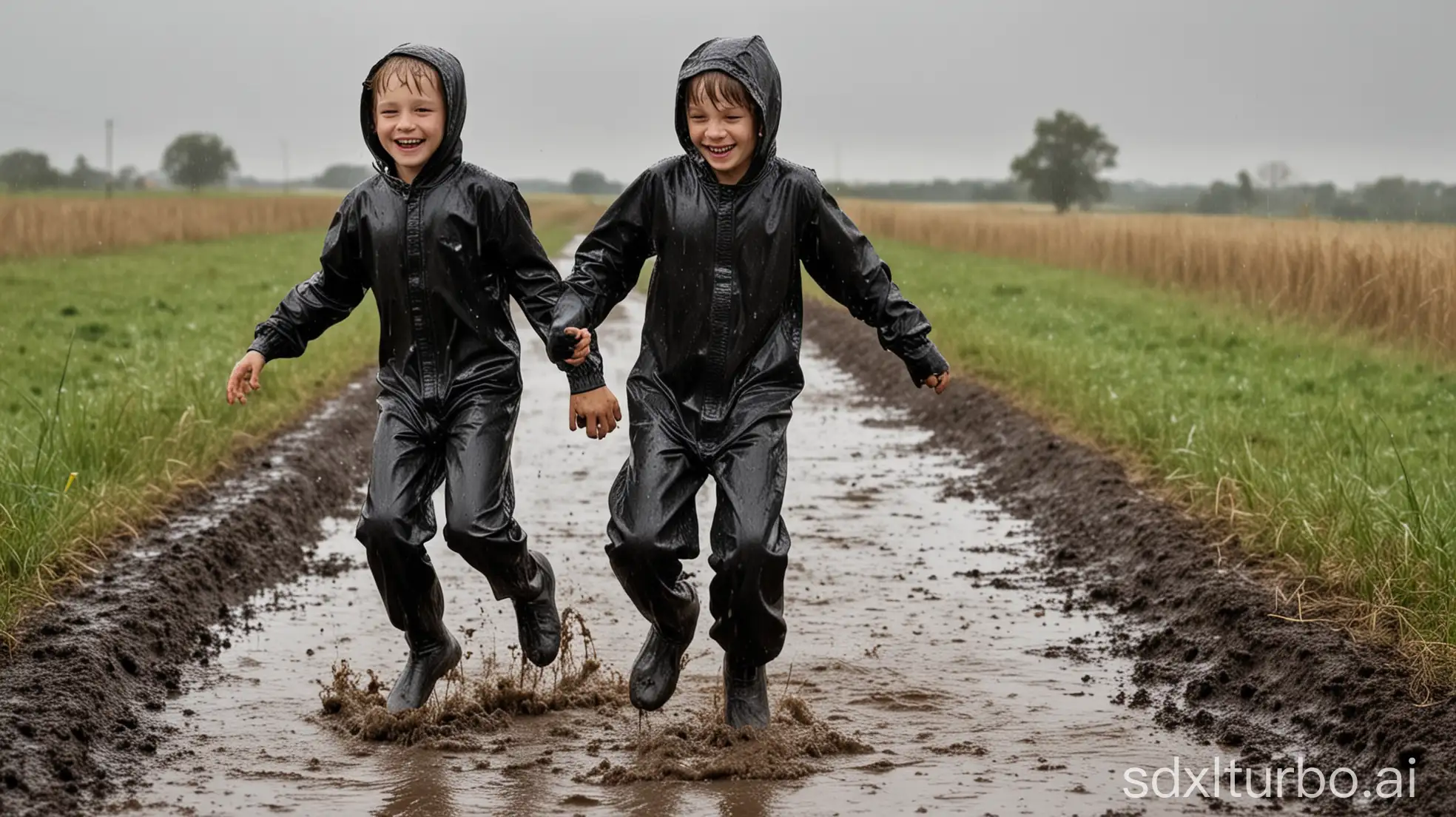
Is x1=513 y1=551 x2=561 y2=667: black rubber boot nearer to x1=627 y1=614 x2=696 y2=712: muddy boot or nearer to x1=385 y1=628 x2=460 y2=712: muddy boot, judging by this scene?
x1=385 y1=628 x2=460 y2=712: muddy boot

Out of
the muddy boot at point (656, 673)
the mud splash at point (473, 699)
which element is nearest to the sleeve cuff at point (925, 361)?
the muddy boot at point (656, 673)

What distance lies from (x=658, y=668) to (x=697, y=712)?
356 millimetres

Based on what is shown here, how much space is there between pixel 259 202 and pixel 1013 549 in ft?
163

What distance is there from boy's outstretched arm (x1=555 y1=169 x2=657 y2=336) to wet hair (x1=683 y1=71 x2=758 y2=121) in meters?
0.35

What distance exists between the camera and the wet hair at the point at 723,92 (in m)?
5.14

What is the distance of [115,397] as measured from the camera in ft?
32.4

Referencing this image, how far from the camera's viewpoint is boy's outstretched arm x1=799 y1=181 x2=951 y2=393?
17.5 ft

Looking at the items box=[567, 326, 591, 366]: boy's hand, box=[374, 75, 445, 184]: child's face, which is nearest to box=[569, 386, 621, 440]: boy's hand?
box=[567, 326, 591, 366]: boy's hand

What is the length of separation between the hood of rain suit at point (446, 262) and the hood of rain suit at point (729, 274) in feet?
0.73

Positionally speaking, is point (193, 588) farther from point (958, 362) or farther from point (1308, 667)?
point (958, 362)

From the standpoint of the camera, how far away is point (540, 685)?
6141 millimetres

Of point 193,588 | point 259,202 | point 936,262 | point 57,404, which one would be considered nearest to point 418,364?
point 193,588

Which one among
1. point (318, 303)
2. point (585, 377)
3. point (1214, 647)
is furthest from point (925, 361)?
point (318, 303)

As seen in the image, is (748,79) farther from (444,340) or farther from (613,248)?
(444,340)
